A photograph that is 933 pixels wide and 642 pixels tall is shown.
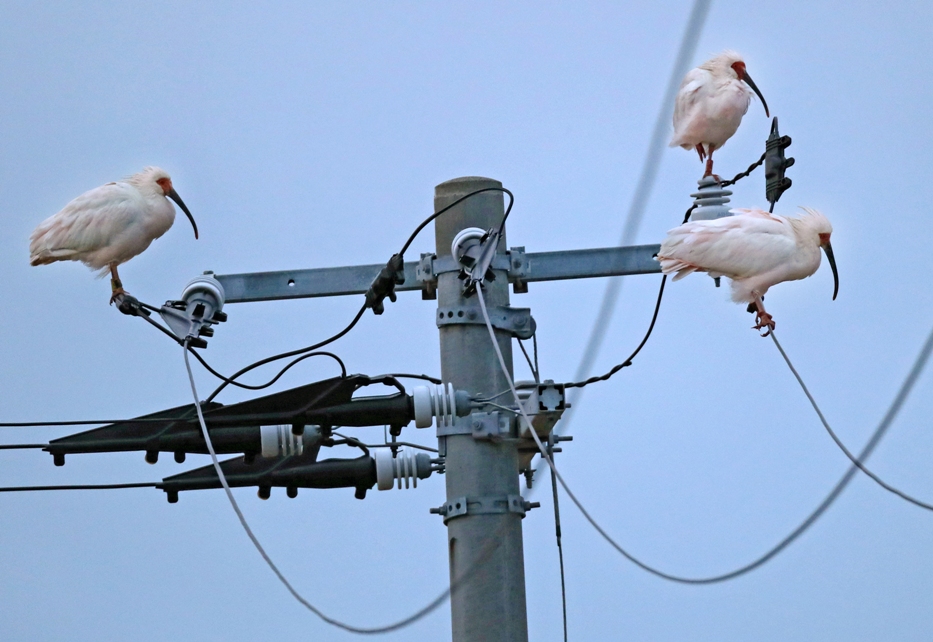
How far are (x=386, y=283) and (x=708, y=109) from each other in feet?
8.56

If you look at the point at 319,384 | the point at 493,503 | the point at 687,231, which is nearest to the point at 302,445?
the point at 319,384

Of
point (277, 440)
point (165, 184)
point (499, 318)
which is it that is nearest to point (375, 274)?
point (499, 318)

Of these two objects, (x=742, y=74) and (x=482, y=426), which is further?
(x=742, y=74)

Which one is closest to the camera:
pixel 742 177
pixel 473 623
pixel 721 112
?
pixel 473 623

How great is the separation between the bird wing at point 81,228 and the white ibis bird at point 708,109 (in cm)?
335

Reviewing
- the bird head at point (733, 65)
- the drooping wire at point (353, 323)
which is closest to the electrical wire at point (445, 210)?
the drooping wire at point (353, 323)

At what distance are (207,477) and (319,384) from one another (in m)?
1.11

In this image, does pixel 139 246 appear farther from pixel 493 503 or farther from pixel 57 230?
pixel 493 503

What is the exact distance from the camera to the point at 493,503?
22.1ft

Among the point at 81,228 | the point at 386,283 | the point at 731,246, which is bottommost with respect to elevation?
the point at 386,283

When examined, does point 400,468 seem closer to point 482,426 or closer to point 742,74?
point 482,426

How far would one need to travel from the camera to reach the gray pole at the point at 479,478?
6594mm

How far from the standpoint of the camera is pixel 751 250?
744 cm

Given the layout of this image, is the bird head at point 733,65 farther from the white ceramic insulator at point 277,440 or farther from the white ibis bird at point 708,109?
the white ceramic insulator at point 277,440
